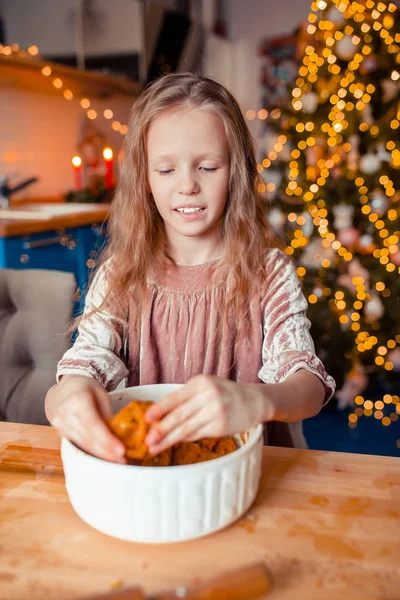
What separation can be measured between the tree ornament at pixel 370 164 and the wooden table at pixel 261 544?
1776 millimetres

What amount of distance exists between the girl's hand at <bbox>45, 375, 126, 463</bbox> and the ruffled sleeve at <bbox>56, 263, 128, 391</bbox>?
16 centimetres

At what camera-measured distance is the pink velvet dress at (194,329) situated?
1.04 meters

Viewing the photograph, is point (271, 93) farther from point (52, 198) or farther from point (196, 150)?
point (196, 150)

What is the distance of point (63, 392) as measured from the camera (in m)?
0.72

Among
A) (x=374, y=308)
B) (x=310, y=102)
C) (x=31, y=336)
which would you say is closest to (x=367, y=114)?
(x=310, y=102)

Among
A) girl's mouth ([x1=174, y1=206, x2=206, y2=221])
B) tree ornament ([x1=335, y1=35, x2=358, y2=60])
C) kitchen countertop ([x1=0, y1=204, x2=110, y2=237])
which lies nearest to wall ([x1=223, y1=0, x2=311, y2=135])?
kitchen countertop ([x1=0, y1=204, x2=110, y2=237])

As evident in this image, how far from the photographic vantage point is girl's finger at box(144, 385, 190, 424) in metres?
Result: 0.58

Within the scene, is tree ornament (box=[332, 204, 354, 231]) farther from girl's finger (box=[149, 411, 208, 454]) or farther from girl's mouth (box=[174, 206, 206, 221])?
girl's finger (box=[149, 411, 208, 454])

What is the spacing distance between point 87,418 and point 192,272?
54 centimetres

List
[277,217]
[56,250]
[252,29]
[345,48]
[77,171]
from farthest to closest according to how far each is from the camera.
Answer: [252,29] → [77,171] → [56,250] → [277,217] → [345,48]

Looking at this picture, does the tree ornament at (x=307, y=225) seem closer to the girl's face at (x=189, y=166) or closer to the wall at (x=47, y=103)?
the girl's face at (x=189, y=166)

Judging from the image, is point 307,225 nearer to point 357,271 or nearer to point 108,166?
point 357,271

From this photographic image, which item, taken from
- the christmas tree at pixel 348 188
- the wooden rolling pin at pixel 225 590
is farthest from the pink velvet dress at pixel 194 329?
the christmas tree at pixel 348 188

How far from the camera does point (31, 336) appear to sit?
3.82 feet
